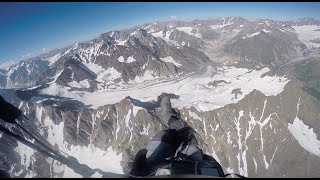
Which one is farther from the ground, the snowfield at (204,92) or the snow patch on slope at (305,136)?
the snowfield at (204,92)

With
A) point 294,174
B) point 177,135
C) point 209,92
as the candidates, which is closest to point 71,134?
point 209,92

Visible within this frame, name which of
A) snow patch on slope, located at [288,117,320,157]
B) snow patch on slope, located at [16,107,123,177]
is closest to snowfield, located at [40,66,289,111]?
snow patch on slope, located at [288,117,320,157]

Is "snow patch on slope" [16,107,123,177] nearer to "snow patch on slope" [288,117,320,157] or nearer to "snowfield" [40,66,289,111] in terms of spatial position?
"snowfield" [40,66,289,111]

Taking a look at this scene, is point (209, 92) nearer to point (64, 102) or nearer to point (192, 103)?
point (192, 103)

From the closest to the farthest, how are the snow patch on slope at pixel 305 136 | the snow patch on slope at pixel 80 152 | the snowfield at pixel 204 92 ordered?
the snow patch on slope at pixel 80 152
the snow patch on slope at pixel 305 136
the snowfield at pixel 204 92

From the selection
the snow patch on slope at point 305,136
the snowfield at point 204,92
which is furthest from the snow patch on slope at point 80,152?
the snow patch on slope at point 305,136

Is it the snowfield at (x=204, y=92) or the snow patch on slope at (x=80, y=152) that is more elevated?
the snowfield at (x=204, y=92)

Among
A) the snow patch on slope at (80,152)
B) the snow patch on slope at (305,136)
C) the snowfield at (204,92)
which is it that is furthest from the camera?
the snowfield at (204,92)

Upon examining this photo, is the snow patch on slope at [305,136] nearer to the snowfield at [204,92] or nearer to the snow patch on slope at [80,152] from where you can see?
the snowfield at [204,92]

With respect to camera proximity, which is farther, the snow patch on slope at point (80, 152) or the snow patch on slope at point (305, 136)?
the snow patch on slope at point (305, 136)

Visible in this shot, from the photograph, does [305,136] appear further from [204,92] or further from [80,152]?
[80,152]

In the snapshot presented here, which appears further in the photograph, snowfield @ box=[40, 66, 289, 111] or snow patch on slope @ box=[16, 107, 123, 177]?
snowfield @ box=[40, 66, 289, 111]
